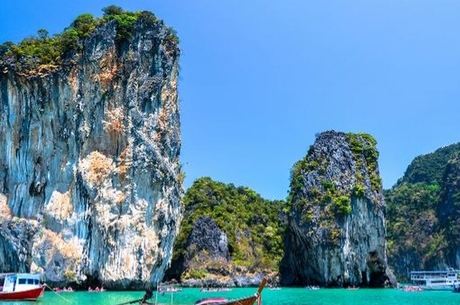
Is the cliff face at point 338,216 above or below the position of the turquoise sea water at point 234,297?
above

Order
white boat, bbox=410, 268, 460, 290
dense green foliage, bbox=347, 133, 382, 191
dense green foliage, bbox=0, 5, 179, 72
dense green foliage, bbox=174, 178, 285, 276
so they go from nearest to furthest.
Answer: dense green foliage, bbox=0, 5, 179, 72
white boat, bbox=410, 268, 460, 290
dense green foliage, bbox=347, 133, 382, 191
dense green foliage, bbox=174, 178, 285, 276

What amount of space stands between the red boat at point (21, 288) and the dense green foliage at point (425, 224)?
75.9 meters

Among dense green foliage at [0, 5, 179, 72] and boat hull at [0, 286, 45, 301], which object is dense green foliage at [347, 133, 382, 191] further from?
boat hull at [0, 286, 45, 301]

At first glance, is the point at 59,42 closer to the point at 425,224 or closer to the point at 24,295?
the point at 24,295

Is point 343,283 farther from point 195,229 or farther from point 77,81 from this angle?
point 77,81

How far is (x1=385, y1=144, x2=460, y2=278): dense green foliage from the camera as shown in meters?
92.8

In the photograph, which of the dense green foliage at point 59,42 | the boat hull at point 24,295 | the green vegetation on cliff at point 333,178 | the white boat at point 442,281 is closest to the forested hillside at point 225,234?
the green vegetation on cliff at point 333,178

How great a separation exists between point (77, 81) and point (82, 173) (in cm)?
774

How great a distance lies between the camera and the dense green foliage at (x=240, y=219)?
79.4m

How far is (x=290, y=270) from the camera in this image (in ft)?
240

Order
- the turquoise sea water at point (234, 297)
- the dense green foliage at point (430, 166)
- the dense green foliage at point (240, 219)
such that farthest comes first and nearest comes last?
the dense green foliage at point (430, 166), the dense green foliage at point (240, 219), the turquoise sea water at point (234, 297)

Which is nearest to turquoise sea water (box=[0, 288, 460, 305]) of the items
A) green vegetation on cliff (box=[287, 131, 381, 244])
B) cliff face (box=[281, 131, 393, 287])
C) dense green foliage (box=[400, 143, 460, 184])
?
cliff face (box=[281, 131, 393, 287])

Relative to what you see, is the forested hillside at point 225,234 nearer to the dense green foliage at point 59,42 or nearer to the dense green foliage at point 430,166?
the dense green foliage at point 59,42

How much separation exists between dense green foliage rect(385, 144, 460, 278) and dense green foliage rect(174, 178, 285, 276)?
27655mm
